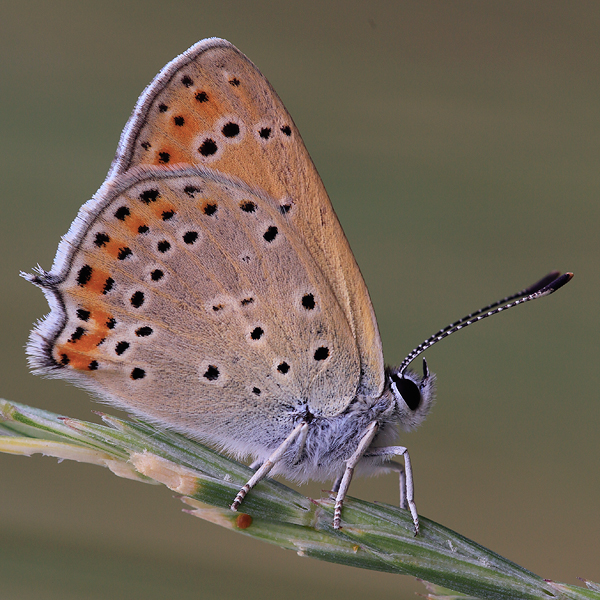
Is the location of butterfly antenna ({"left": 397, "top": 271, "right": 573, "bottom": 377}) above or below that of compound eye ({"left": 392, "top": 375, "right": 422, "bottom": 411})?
above

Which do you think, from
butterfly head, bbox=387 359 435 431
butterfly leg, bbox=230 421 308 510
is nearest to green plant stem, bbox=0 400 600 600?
butterfly leg, bbox=230 421 308 510

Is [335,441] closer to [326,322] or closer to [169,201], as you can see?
[326,322]

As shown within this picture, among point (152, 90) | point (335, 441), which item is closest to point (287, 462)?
Answer: point (335, 441)

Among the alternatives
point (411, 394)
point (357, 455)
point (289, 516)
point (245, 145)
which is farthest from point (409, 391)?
point (245, 145)

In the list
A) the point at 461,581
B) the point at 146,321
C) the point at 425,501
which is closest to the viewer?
the point at 461,581

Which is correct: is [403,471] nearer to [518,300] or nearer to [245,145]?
[518,300]

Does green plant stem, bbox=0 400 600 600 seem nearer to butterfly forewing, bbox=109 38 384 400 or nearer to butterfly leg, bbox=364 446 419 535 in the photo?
butterfly leg, bbox=364 446 419 535

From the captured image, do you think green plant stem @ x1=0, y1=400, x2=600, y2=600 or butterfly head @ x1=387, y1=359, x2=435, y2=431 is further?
butterfly head @ x1=387, y1=359, x2=435, y2=431
